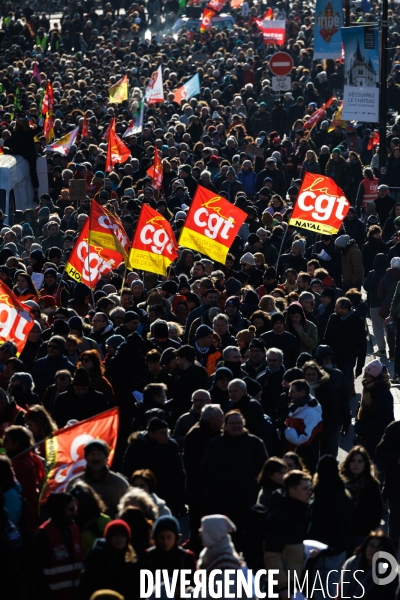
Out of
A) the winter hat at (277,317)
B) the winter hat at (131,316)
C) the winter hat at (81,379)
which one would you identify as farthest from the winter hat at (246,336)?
the winter hat at (81,379)

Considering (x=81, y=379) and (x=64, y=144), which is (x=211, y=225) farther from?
(x=64, y=144)

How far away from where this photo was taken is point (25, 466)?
930 cm

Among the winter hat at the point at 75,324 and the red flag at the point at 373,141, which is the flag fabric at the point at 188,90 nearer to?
the red flag at the point at 373,141

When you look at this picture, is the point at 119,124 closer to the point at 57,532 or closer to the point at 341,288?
the point at 341,288

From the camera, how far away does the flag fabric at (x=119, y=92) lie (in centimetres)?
3092

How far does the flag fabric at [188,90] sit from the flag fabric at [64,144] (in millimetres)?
6484

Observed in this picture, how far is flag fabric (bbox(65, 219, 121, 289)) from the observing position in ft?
51.0

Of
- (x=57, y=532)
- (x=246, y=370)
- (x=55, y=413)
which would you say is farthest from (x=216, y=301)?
(x=57, y=532)

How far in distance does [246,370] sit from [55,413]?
1939 mm

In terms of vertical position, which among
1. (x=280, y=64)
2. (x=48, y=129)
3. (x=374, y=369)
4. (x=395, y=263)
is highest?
(x=374, y=369)

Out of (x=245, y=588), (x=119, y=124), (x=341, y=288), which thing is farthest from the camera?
(x=119, y=124)

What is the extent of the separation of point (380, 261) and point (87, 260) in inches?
146

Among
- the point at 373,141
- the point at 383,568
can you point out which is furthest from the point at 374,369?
the point at 373,141

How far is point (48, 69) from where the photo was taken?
37.8 meters
